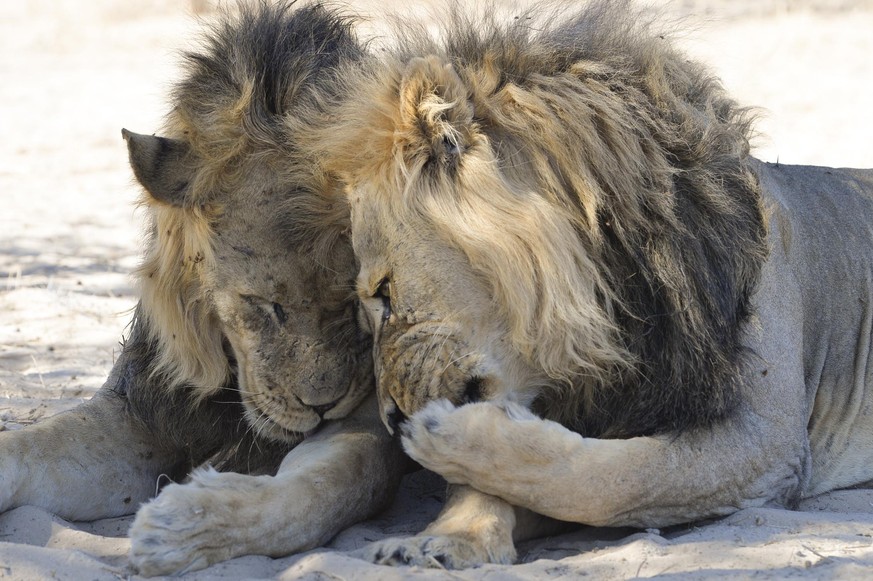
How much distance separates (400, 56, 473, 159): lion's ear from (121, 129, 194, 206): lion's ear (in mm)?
721

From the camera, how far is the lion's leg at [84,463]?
3.67 metres

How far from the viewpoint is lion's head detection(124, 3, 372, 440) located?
3.58 meters

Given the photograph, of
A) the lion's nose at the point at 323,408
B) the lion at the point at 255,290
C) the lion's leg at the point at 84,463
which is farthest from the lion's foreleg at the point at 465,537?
the lion's leg at the point at 84,463

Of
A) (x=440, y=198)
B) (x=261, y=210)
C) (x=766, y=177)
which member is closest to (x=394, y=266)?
(x=440, y=198)

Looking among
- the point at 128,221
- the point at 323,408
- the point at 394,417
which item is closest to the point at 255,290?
the point at 323,408

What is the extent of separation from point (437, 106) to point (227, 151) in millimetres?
695

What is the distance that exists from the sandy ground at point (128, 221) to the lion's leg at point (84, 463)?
3.4 inches

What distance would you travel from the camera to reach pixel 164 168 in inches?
143

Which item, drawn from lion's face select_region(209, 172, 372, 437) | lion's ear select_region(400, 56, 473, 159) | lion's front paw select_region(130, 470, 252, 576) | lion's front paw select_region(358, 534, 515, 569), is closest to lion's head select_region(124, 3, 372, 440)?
lion's face select_region(209, 172, 372, 437)

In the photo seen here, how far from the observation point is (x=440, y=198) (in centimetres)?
332

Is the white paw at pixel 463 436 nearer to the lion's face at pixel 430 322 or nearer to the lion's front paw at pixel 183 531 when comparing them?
the lion's face at pixel 430 322

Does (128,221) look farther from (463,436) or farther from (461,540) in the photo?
(461,540)

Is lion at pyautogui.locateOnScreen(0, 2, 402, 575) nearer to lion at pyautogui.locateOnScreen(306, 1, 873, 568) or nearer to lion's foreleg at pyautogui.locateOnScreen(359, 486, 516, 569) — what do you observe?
lion at pyautogui.locateOnScreen(306, 1, 873, 568)

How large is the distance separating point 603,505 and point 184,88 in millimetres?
1772
